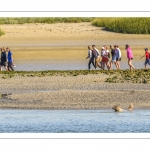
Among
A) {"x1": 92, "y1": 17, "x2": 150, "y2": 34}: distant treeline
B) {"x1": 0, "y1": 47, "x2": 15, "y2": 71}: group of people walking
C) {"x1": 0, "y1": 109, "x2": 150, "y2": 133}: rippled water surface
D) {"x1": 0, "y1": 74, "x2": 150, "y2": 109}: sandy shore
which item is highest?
{"x1": 92, "y1": 17, "x2": 150, "y2": 34}: distant treeline

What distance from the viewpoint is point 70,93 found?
2719 centimetres

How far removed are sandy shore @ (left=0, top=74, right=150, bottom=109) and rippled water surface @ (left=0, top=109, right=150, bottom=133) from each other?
1.01m

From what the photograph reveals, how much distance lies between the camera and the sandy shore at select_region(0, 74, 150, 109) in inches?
997

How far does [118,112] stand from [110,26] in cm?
3524

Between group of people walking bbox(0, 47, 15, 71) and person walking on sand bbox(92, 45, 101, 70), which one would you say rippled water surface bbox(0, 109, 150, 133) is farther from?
group of people walking bbox(0, 47, 15, 71)

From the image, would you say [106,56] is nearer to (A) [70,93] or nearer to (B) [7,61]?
(B) [7,61]

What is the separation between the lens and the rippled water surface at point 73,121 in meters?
21.4

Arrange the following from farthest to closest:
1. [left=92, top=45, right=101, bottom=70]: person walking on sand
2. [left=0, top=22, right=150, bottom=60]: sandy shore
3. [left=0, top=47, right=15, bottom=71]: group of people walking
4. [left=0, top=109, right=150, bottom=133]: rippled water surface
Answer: [left=0, top=22, right=150, bottom=60]: sandy shore, [left=0, top=47, right=15, bottom=71]: group of people walking, [left=92, top=45, right=101, bottom=70]: person walking on sand, [left=0, top=109, right=150, bottom=133]: rippled water surface

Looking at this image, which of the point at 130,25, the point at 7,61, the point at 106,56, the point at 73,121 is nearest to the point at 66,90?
the point at 73,121

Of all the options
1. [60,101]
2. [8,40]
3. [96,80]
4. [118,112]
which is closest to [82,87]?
[96,80]

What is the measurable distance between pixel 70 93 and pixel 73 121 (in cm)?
474

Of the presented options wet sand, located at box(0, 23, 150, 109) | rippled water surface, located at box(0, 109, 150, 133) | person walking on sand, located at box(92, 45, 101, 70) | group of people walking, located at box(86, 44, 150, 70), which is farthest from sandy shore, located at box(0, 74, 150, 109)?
person walking on sand, located at box(92, 45, 101, 70)

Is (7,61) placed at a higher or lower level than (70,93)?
higher

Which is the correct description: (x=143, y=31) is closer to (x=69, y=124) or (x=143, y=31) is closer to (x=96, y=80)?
(x=96, y=80)
